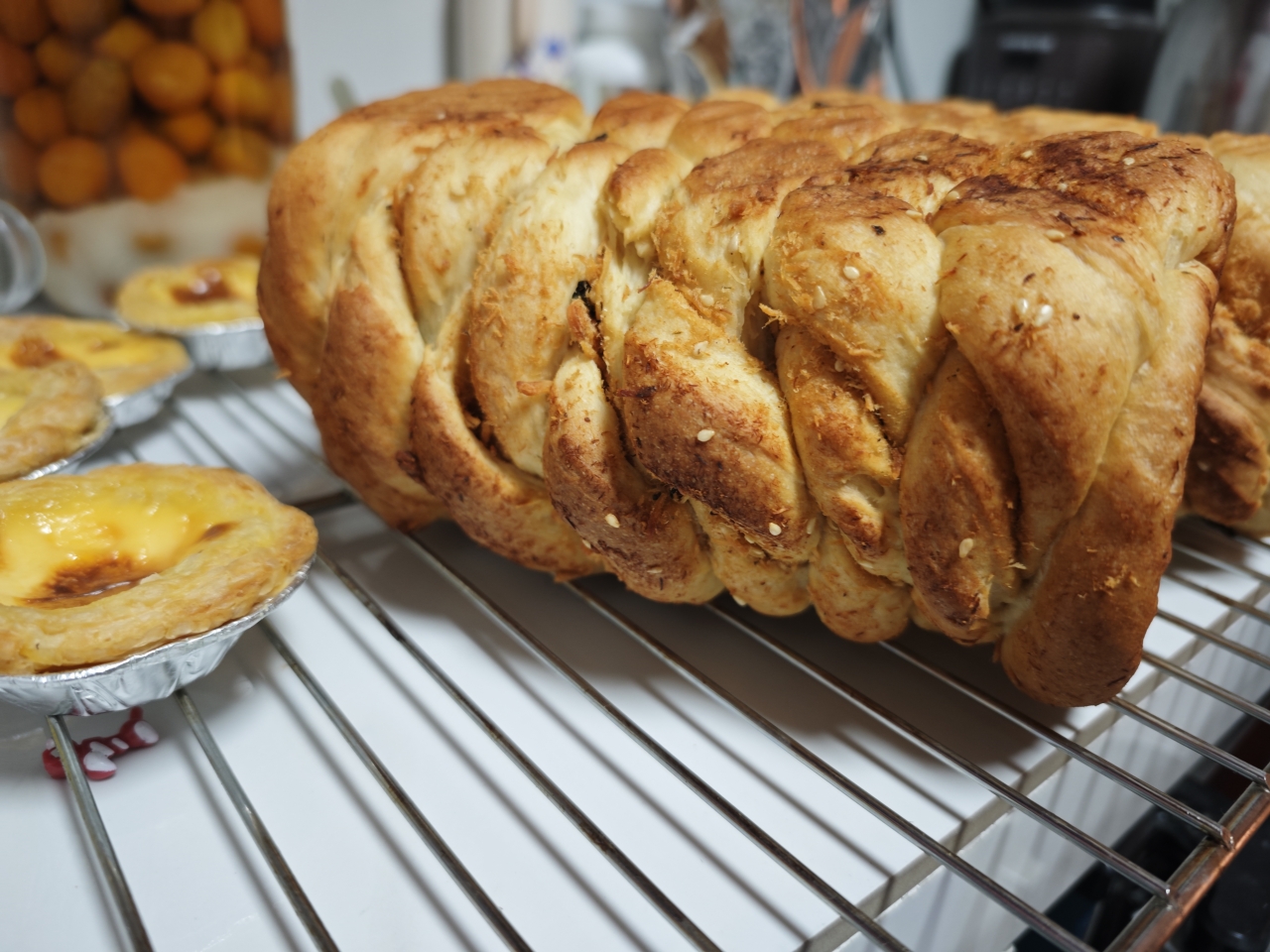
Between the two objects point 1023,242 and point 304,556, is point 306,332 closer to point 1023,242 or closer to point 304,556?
point 304,556

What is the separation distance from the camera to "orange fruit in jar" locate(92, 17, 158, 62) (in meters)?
1.23

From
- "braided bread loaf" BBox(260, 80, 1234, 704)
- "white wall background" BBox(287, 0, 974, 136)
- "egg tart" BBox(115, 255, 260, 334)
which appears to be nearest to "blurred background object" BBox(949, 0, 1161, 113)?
"white wall background" BBox(287, 0, 974, 136)

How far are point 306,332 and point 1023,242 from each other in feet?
2.36

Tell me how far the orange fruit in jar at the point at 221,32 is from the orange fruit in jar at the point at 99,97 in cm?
12

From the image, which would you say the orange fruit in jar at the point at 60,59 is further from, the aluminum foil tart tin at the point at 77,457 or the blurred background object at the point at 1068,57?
the blurred background object at the point at 1068,57

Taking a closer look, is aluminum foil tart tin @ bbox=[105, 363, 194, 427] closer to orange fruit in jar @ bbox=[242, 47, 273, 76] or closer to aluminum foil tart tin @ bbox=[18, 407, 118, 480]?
aluminum foil tart tin @ bbox=[18, 407, 118, 480]

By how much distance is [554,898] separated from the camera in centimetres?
64

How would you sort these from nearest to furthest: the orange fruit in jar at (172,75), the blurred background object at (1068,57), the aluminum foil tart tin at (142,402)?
the aluminum foil tart tin at (142,402)
the orange fruit in jar at (172,75)
the blurred background object at (1068,57)

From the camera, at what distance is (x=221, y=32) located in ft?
4.27

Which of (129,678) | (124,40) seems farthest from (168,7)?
(129,678)

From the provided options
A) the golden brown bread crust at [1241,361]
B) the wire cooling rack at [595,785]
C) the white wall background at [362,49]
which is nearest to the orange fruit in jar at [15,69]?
the white wall background at [362,49]

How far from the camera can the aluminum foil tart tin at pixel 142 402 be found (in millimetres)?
1172

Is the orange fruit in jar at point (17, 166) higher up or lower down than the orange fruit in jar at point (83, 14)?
lower down

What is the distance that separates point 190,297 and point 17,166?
289 millimetres
